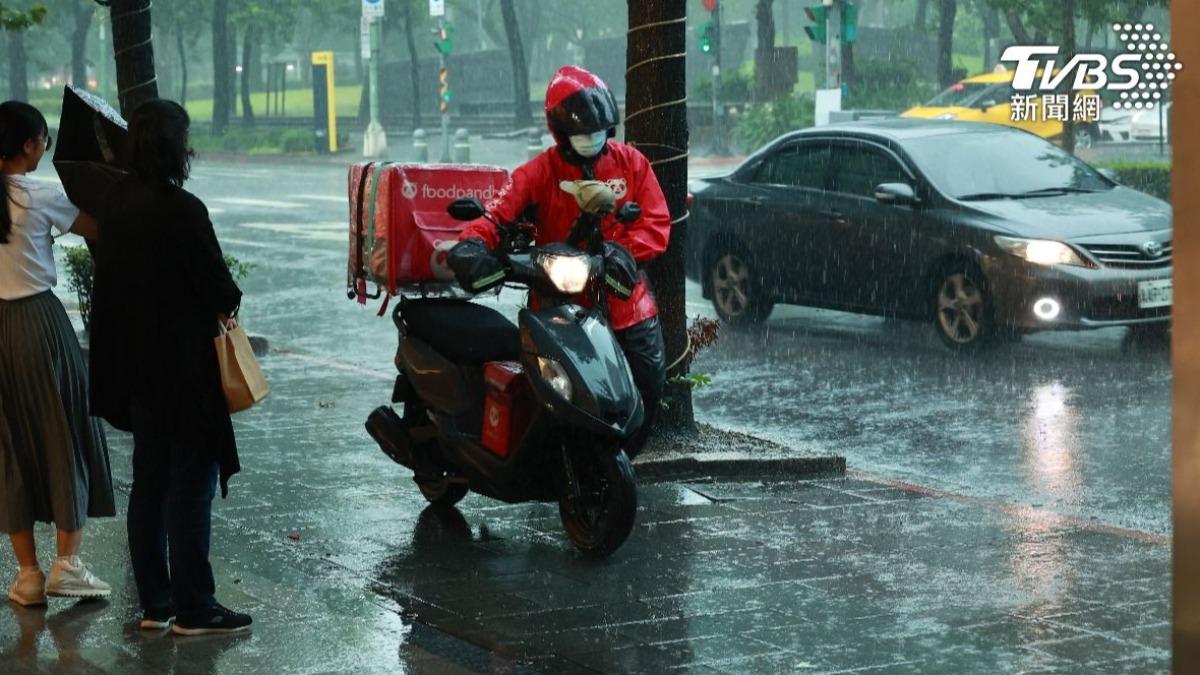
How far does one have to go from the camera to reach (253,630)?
20.7ft

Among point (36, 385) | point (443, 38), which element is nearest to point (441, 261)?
point (36, 385)

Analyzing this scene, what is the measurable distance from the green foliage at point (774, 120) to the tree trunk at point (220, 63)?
18091mm

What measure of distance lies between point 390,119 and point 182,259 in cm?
5793

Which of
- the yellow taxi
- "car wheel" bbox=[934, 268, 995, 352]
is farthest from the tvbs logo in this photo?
"car wheel" bbox=[934, 268, 995, 352]

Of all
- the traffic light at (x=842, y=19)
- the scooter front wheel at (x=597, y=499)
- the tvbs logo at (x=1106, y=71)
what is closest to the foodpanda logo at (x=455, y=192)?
the scooter front wheel at (x=597, y=499)

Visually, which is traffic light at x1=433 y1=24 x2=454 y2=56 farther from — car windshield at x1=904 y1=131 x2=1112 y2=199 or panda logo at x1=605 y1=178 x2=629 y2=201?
panda logo at x1=605 y1=178 x2=629 y2=201

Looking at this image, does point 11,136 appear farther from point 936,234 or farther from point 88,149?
point 936,234

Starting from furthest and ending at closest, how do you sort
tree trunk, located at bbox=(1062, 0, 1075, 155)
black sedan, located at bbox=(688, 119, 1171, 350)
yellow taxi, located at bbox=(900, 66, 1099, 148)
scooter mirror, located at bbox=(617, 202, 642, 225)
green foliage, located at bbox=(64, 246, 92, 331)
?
yellow taxi, located at bbox=(900, 66, 1099, 148) → tree trunk, located at bbox=(1062, 0, 1075, 155) → green foliage, located at bbox=(64, 246, 92, 331) → black sedan, located at bbox=(688, 119, 1171, 350) → scooter mirror, located at bbox=(617, 202, 642, 225)

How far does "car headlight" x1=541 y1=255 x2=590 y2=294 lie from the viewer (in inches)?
280

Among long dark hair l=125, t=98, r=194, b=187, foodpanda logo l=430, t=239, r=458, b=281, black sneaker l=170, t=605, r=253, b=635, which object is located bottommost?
black sneaker l=170, t=605, r=253, b=635

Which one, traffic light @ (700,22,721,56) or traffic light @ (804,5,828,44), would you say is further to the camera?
Answer: traffic light @ (700,22,721,56)

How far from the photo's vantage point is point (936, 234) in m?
13.7

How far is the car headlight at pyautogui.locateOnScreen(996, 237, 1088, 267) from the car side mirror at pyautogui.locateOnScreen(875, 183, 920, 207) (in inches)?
35.3

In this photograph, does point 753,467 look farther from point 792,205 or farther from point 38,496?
point 792,205
